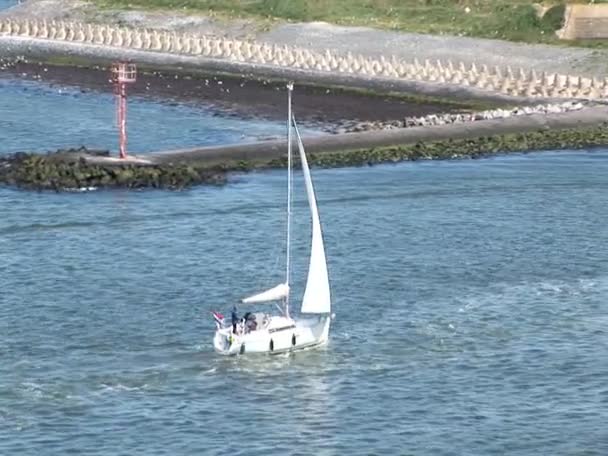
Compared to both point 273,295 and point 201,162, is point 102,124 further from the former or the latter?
point 273,295

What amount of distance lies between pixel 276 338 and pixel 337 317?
5.01m

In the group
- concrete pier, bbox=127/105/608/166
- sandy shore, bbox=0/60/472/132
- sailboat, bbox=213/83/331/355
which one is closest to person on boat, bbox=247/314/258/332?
sailboat, bbox=213/83/331/355

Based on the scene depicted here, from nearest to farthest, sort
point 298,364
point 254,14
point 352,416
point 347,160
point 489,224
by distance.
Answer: point 352,416
point 298,364
point 489,224
point 347,160
point 254,14

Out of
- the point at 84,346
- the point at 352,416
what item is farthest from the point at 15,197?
the point at 352,416

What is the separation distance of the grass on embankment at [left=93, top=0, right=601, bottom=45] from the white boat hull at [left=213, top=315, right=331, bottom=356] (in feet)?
208

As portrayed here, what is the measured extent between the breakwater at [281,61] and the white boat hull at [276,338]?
48.6 meters

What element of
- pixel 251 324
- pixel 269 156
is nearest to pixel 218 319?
pixel 251 324

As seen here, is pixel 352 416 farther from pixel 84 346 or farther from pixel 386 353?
pixel 84 346

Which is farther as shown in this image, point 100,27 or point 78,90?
point 100,27

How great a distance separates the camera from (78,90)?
385ft

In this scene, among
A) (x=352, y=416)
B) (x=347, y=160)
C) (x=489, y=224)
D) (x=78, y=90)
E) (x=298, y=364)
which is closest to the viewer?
(x=352, y=416)

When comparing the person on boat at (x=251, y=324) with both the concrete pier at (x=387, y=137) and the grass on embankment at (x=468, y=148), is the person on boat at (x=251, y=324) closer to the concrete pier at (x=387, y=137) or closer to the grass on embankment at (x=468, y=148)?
the grass on embankment at (x=468, y=148)

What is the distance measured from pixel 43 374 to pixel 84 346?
305cm

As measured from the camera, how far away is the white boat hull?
180ft
